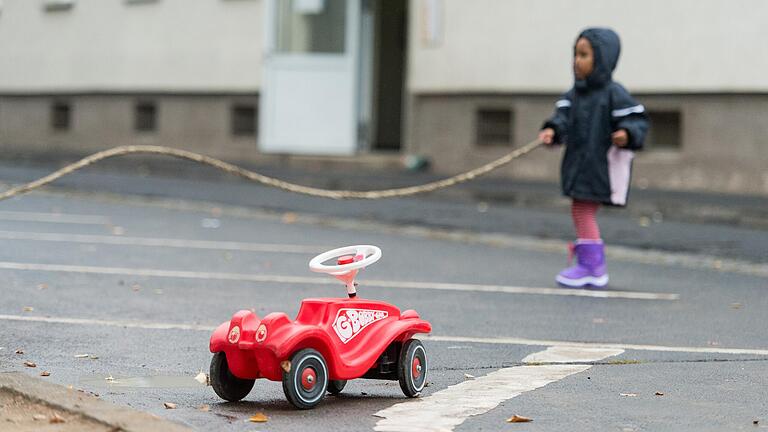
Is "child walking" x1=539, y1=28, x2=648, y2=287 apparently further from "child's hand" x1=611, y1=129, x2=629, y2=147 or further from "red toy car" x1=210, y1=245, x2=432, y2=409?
"red toy car" x1=210, y1=245, x2=432, y2=409

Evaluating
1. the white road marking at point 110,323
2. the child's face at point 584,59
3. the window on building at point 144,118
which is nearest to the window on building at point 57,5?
the window on building at point 144,118

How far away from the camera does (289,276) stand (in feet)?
37.1

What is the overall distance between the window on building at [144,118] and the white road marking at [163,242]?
12.6 m

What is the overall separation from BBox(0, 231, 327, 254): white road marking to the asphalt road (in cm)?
3

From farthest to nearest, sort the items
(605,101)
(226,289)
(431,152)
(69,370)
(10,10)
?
(10,10)
(431,152)
(605,101)
(226,289)
(69,370)

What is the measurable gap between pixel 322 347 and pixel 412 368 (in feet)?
1.56

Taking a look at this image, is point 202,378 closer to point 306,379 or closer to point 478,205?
point 306,379

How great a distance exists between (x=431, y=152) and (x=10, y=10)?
11496mm

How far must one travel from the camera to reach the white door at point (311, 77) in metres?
23.8

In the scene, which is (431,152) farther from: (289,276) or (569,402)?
(569,402)

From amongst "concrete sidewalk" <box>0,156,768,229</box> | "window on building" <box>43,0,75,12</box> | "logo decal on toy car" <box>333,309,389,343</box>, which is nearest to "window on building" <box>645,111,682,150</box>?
"concrete sidewalk" <box>0,156,768,229</box>

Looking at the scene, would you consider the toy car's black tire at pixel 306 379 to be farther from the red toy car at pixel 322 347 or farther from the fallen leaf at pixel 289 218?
the fallen leaf at pixel 289 218

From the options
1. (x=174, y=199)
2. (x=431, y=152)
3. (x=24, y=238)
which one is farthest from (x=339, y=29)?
(x=24, y=238)

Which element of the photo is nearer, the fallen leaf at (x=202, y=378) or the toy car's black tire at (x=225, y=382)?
the toy car's black tire at (x=225, y=382)
